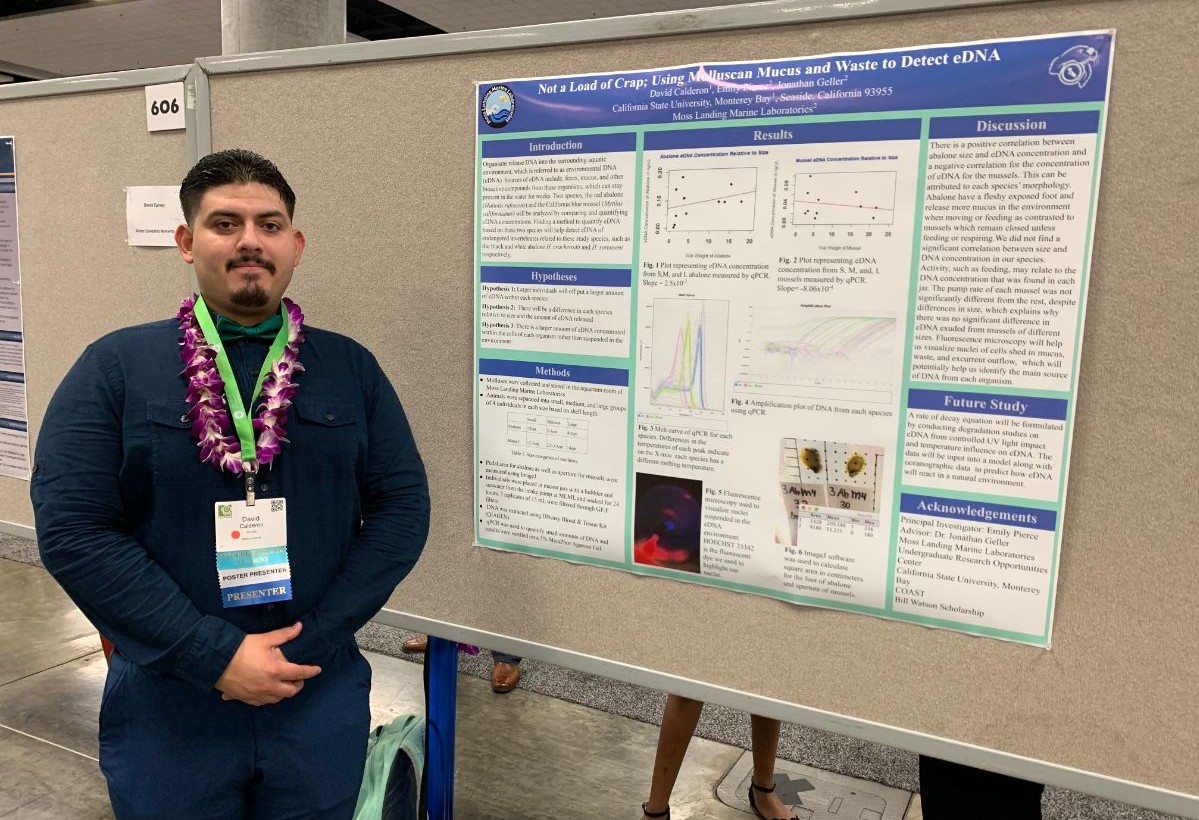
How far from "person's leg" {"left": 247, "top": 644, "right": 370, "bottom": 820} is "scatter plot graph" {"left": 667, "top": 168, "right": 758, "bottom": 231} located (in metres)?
0.81

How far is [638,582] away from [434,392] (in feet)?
1.50

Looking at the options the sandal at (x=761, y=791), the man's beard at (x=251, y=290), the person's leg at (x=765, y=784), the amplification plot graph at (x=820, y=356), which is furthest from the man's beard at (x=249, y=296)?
the sandal at (x=761, y=791)

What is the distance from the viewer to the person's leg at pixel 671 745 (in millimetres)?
1890

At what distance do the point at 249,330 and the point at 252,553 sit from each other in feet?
1.02

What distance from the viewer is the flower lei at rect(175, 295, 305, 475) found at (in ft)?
3.51

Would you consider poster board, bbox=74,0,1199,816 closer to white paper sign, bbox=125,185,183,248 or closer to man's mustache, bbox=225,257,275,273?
white paper sign, bbox=125,185,183,248

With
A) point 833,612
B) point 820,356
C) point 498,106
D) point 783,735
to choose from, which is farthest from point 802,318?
point 783,735

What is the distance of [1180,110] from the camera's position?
895 millimetres

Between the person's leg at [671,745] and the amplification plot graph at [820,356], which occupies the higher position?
the amplification plot graph at [820,356]

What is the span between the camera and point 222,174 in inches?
43.1

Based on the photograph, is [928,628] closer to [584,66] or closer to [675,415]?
[675,415]

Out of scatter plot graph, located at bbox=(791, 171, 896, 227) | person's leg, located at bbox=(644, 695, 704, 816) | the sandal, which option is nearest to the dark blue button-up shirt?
scatter plot graph, located at bbox=(791, 171, 896, 227)

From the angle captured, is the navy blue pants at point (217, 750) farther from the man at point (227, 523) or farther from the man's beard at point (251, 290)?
the man's beard at point (251, 290)

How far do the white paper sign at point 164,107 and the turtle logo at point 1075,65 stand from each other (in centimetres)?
141
